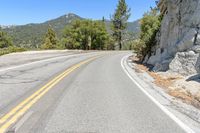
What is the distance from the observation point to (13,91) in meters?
10.7

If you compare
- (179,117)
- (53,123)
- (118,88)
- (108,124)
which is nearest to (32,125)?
(53,123)

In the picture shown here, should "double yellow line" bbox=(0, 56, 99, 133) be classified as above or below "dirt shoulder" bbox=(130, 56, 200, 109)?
above

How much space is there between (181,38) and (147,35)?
1056 centimetres

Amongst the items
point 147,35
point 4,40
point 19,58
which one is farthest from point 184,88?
point 4,40

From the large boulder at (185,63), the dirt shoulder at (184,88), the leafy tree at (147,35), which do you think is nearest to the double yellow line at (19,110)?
the dirt shoulder at (184,88)

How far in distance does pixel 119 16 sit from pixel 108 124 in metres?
79.1

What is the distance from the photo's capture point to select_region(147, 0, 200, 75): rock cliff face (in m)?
17.0

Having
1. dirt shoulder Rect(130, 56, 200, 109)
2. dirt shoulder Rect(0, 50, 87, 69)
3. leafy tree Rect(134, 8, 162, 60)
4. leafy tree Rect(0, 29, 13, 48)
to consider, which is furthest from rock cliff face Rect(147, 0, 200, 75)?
leafy tree Rect(0, 29, 13, 48)

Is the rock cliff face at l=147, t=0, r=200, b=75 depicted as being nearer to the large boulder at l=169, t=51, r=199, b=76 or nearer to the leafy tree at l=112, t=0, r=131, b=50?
the large boulder at l=169, t=51, r=199, b=76

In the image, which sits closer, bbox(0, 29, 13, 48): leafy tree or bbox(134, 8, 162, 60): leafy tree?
bbox(134, 8, 162, 60): leafy tree

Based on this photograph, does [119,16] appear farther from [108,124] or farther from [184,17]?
[108,124]

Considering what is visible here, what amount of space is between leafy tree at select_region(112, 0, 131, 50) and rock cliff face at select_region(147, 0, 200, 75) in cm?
6112

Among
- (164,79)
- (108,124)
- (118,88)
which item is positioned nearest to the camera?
(108,124)

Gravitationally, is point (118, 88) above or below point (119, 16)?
below
